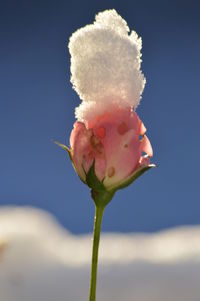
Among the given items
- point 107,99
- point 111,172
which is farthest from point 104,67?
point 111,172

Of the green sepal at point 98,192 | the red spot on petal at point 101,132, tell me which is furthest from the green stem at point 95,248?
the red spot on petal at point 101,132

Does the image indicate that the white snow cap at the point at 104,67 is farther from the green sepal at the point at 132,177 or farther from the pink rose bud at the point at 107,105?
the green sepal at the point at 132,177

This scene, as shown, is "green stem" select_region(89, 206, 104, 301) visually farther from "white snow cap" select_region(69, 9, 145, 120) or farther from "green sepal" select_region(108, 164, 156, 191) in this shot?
"white snow cap" select_region(69, 9, 145, 120)

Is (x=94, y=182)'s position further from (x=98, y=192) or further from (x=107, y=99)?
(x=107, y=99)

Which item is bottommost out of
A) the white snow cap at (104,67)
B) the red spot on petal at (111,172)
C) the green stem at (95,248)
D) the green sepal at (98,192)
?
the green stem at (95,248)

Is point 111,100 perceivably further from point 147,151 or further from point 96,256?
point 96,256
